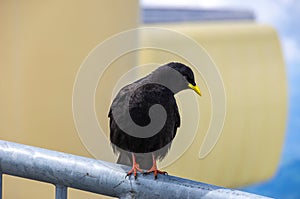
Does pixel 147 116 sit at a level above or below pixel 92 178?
above

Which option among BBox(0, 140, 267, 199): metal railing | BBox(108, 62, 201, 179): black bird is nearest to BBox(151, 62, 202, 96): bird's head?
BBox(108, 62, 201, 179): black bird

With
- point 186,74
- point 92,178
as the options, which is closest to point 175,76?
point 186,74

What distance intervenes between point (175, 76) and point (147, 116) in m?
0.10

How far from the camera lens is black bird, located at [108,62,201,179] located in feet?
3.52

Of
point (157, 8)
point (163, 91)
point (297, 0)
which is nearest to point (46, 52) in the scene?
point (163, 91)

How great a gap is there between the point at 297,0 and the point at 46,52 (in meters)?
5.18

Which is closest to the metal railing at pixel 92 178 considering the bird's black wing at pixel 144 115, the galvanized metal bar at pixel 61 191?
the galvanized metal bar at pixel 61 191

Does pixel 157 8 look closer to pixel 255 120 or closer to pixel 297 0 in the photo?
pixel 255 120

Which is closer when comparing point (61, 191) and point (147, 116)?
point (61, 191)

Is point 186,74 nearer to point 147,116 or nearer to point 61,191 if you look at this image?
point 147,116

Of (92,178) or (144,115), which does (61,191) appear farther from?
(144,115)

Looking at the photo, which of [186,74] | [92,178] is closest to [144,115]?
[186,74]

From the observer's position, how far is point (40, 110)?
1982mm

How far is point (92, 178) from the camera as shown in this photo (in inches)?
31.6
